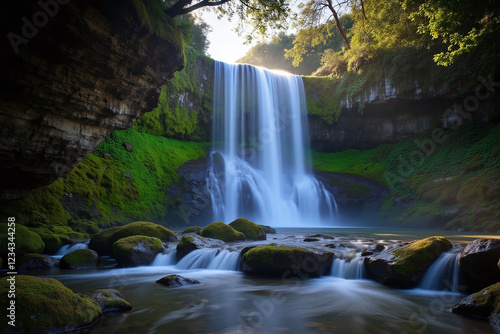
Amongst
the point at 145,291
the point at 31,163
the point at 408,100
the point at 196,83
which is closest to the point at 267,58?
the point at 196,83

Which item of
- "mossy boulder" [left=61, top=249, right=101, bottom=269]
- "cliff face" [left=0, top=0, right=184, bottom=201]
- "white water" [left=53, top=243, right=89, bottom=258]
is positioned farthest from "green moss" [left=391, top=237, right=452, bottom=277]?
"white water" [left=53, top=243, right=89, bottom=258]

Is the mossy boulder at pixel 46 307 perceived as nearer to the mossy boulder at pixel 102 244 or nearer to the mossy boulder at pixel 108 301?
the mossy boulder at pixel 108 301

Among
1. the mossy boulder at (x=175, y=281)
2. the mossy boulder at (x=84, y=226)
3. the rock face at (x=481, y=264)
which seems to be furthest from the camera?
the mossy boulder at (x=84, y=226)

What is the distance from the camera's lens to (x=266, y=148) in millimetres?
28109

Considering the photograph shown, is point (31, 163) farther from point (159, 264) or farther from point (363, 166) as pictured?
point (363, 166)

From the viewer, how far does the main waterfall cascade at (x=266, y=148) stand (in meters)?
22.5

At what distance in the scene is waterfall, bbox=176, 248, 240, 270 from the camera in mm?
7840

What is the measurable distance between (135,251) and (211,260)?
2332 millimetres

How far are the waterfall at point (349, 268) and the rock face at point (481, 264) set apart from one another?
2050 millimetres

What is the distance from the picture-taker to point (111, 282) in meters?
6.39

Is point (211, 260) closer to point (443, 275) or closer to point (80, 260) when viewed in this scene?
point (80, 260)

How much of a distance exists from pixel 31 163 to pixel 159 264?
5603 mm

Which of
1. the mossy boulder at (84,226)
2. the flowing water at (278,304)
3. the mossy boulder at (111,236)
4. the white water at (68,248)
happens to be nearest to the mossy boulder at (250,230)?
the mossy boulder at (111,236)

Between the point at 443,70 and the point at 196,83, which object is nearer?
the point at 443,70
